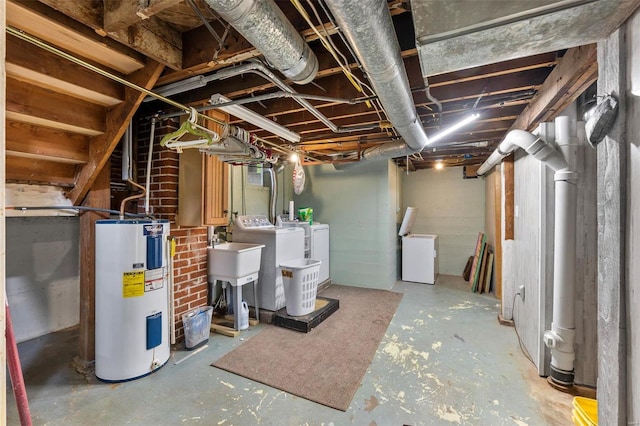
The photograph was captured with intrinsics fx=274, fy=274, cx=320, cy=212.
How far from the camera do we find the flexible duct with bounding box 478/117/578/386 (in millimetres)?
1974

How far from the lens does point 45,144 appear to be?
197 centimetres

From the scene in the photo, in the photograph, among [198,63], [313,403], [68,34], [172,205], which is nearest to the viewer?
[68,34]

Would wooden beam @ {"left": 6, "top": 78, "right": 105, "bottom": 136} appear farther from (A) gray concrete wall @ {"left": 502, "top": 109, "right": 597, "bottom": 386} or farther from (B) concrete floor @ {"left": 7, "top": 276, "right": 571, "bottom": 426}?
(A) gray concrete wall @ {"left": 502, "top": 109, "right": 597, "bottom": 386}

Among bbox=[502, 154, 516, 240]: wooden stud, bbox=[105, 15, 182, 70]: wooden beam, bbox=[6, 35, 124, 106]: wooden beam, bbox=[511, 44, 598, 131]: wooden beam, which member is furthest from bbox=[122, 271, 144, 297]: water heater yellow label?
bbox=[502, 154, 516, 240]: wooden stud

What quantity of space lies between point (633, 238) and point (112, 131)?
3.02 meters

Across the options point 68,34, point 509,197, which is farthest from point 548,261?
point 68,34

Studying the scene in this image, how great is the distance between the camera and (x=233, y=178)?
4.00 meters

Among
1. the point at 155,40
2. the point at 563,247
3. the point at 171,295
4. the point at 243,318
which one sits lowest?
the point at 243,318

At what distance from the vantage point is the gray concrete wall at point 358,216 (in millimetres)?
4645

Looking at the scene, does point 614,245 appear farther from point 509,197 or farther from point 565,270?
point 509,197

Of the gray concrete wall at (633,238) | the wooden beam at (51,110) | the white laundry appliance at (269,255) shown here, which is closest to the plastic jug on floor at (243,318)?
the white laundry appliance at (269,255)

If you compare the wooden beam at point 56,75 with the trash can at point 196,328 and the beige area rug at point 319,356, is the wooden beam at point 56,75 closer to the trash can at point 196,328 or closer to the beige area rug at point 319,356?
the trash can at point 196,328

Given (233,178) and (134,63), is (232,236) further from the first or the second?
(134,63)

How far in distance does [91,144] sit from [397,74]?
2391 mm
